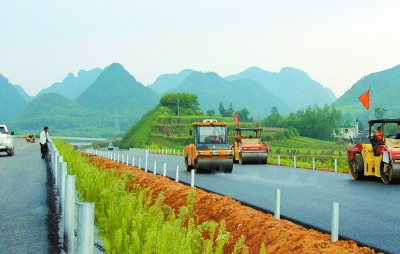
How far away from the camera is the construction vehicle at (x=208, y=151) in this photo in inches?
1084

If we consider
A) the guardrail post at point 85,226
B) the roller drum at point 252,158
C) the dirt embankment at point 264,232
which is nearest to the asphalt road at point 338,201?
the dirt embankment at point 264,232

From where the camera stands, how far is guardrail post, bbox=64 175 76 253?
8242 mm

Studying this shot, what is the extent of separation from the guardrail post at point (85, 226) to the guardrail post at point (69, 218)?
2.49 meters

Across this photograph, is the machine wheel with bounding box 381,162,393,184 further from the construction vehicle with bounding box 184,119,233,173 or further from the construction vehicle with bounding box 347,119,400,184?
the construction vehicle with bounding box 184,119,233,173

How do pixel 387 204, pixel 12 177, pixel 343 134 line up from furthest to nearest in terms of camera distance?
pixel 343 134, pixel 12 177, pixel 387 204

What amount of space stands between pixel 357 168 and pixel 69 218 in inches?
630

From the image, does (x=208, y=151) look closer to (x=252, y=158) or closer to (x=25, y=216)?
(x=252, y=158)

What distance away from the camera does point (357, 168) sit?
2248 centimetres

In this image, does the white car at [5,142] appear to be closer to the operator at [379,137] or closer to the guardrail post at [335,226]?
the operator at [379,137]

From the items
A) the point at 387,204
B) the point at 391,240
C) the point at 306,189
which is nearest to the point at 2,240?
the point at 391,240

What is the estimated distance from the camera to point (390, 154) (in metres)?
19.7

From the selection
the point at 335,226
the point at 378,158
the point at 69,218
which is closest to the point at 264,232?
the point at 335,226

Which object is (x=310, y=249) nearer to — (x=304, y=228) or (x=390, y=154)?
(x=304, y=228)

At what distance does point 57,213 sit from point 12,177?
31.7 ft
